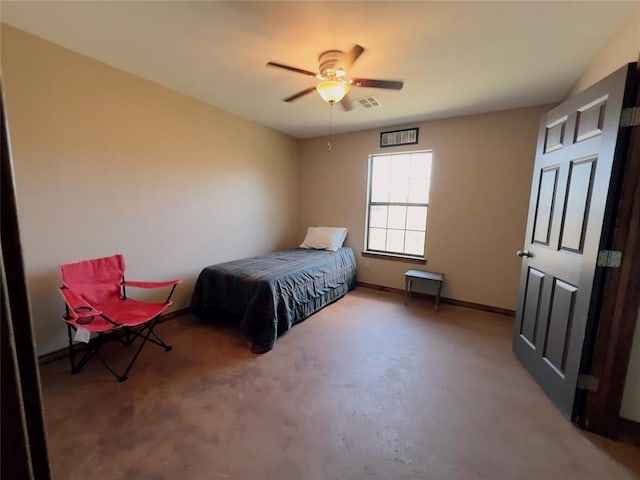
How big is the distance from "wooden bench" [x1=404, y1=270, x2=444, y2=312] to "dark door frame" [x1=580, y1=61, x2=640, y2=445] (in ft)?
5.73

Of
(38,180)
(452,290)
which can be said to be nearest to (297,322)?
(452,290)

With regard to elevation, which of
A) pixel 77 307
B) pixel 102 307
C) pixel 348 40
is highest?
pixel 348 40

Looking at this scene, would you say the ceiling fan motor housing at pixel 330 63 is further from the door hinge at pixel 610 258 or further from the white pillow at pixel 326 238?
the white pillow at pixel 326 238

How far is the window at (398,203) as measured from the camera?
12.4 feet

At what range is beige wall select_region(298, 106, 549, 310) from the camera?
309 centimetres

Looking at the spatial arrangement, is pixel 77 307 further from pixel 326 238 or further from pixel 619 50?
pixel 619 50

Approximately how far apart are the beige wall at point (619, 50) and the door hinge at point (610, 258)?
1.10 meters

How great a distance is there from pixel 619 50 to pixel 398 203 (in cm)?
246

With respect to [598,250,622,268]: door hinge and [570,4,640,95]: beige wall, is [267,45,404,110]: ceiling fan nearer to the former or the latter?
[570,4,640,95]: beige wall

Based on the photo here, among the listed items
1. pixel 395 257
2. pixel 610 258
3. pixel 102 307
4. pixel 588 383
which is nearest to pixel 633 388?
pixel 588 383

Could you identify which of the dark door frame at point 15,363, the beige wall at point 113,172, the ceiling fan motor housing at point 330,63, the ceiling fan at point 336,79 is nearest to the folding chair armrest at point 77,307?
the beige wall at point 113,172

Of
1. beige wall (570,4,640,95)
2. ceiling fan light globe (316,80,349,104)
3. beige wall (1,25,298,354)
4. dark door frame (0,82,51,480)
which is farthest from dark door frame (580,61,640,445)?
beige wall (1,25,298,354)

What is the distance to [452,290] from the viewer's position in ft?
11.7

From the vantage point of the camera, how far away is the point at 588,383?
5.27 feet
